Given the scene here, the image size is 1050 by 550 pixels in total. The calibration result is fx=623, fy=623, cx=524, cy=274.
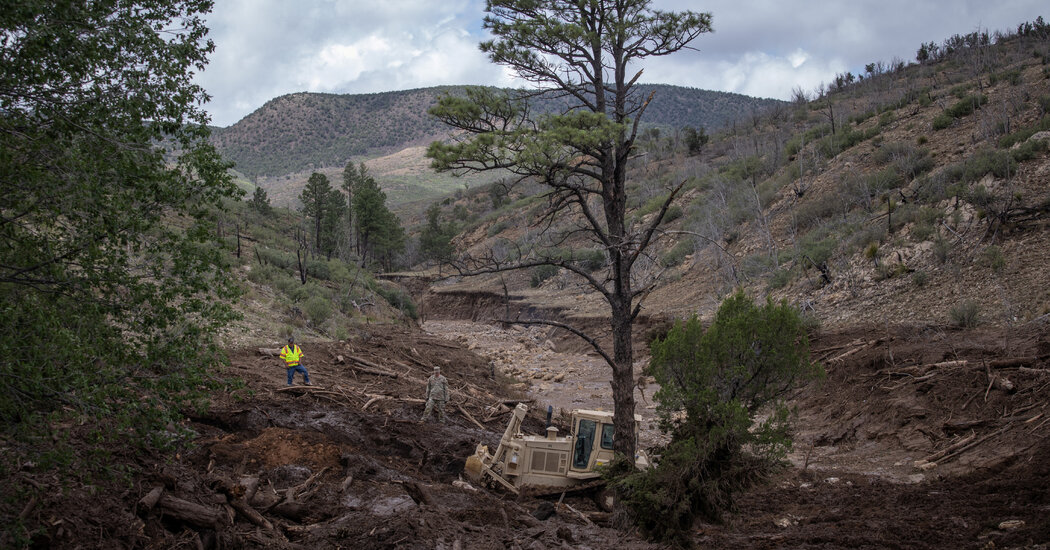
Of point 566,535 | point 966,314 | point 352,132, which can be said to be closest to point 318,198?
point 966,314

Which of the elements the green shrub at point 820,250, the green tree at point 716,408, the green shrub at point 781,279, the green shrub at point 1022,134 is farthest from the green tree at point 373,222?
the green tree at point 716,408

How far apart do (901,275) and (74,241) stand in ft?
63.1

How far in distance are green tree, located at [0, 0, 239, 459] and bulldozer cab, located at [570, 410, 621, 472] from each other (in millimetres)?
6258

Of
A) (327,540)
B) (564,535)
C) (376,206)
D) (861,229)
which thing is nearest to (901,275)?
(861,229)

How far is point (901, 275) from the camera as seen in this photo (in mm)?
17828

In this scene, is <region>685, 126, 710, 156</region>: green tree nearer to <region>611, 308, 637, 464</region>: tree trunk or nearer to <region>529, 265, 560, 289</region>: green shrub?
<region>529, 265, 560, 289</region>: green shrub

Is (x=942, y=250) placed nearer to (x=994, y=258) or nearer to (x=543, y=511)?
(x=994, y=258)

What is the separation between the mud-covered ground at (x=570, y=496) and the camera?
6863 millimetres

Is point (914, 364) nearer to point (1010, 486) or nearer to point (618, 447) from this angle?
point (1010, 486)

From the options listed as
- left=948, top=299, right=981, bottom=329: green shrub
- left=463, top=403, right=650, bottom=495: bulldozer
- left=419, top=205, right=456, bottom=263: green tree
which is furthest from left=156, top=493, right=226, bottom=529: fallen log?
left=419, top=205, right=456, bottom=263: green tree

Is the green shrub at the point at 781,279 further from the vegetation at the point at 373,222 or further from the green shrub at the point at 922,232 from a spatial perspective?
the vegetation at the point at 373,222

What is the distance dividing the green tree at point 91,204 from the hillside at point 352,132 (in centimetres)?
12761

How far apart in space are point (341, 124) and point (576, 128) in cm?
17677

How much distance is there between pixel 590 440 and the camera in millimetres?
10555
